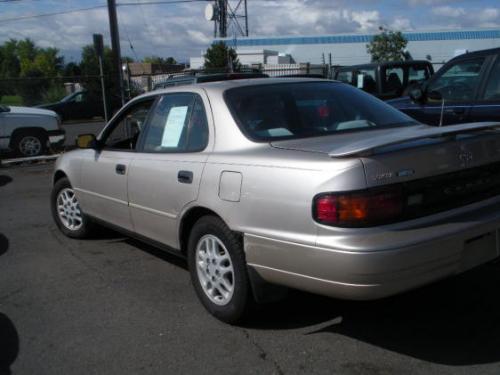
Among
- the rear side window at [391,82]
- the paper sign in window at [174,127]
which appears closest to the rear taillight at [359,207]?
the paper sign in window at [174,127]

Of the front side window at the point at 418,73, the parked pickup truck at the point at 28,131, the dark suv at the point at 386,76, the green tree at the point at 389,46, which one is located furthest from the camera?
the green tree at the point at 389,46

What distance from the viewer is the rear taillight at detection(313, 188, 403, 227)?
3.11 metres

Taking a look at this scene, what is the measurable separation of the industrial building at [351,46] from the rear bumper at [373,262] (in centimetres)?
4915

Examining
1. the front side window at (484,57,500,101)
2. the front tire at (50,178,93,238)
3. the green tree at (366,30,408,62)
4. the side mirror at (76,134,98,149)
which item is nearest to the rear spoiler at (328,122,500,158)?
the front side window at (484,57,500,101)

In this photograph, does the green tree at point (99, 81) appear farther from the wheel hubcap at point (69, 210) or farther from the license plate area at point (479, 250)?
the license plate area at point (479, 250)

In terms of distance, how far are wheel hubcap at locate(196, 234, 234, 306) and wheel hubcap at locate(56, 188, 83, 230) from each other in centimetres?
250

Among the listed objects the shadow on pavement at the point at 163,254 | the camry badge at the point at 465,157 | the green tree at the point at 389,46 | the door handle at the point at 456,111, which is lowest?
the shadow on pavement at the point at 163,254

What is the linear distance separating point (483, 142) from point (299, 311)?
5.41ft

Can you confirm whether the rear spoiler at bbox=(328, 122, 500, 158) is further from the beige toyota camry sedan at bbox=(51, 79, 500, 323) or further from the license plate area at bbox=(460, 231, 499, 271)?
the license plate area at bbox=(460, 231, 499, 271)

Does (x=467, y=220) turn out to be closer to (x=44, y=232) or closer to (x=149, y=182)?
(x=149, y=182)

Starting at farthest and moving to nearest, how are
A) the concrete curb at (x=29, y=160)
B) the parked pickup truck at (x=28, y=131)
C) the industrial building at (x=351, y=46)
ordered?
the industrial building at (x=351, y=46) < the parked pickup truck at (x=28, y=131) < the concrete curb at (x=29, y=160)

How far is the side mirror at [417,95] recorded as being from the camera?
6719mm

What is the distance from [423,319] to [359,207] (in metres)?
1.25

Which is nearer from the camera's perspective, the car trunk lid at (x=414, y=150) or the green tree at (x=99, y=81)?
the car trunk lid at (x=414, y=150)
